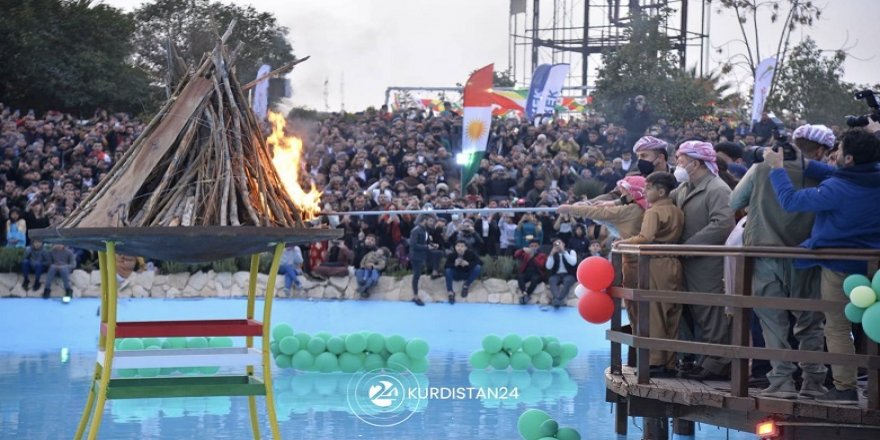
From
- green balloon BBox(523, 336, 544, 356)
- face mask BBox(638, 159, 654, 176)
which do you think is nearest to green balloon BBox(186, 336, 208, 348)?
green balloon BBox(523, 336, 544, 356)

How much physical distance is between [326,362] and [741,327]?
29.1ft

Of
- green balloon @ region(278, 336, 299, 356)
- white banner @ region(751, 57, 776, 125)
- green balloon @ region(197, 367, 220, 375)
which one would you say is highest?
white banner @ region(751, 57, 776, 125)

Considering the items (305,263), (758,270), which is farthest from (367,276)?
(758,270)

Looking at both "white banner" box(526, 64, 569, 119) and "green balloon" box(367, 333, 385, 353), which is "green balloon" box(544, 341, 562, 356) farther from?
"white banner" box(526, 64, 569, 119)

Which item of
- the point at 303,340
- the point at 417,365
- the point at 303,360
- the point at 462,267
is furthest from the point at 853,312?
the point at 462,267

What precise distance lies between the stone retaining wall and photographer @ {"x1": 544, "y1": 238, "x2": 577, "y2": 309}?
39 cm

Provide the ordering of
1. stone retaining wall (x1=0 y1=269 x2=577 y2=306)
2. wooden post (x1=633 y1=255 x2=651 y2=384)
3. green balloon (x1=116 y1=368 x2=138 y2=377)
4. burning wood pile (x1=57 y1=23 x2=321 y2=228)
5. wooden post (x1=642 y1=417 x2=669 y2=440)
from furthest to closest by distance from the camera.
A: stone retaining wall (x1=0 y1=269 x2=577 y2=306)
green balloon (x1=116 y1=368 x2=138 y2=377)
wooden post (x1=642 y1=417 x2=669 y2=440)
wooden post (x1=633 y1=255 x2=651 y2=384)
burning wood pile (x1=57 y1=23 x2=321 y2=228)

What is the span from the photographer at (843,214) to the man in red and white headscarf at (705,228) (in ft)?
3.19

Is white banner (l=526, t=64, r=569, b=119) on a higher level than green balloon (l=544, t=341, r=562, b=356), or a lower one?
higher

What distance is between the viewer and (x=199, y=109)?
711cm

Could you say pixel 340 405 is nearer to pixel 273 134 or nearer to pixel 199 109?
pixel 273 134

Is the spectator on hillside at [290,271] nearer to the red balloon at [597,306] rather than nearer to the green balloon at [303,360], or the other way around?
the green balloon at [303,360]

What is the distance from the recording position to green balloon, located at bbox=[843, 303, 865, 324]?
611 centimetres

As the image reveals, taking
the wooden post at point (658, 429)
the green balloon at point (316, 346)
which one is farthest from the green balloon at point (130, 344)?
the wooden post at point (658, 429)
